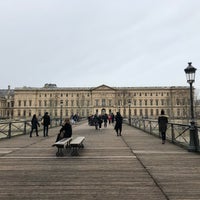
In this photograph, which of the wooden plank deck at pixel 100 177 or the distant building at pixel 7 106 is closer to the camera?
the wooden plank deck at pixel 100 177

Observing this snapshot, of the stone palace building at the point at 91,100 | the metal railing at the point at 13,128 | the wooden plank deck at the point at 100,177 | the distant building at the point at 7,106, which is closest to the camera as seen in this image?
the wooden plank deck at the point at 100,177

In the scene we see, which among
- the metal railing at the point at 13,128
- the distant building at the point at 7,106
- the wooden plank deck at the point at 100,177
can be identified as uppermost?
the distant building at the point at 7,106

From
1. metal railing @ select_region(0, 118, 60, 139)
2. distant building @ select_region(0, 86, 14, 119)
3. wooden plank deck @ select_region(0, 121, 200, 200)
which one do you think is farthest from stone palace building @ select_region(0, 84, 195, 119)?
wooden plank deck @ select_region(0, 121, 200, 200)

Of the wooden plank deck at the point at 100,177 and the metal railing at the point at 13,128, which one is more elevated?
the metal railing at the point at 13,128

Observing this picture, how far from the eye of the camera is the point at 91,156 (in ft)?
31.2

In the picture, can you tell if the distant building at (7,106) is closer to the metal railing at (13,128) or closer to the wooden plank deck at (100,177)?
the metal railing at (13,128)

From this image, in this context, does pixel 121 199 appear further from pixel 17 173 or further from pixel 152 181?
pixel 17 173

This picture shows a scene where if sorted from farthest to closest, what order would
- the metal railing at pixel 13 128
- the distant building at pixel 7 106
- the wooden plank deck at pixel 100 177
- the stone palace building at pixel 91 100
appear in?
the distant building at pixel 7 106, the stone palace building at pixel 91 100, the metal railing at pixel 13 128, the wooden plank deck at pixel 100 177

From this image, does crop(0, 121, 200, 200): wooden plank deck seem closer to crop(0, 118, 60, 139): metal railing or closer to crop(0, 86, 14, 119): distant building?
crop(0, 118, 60, 139): metal railing

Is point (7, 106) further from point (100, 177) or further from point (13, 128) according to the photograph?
point (100, 177)

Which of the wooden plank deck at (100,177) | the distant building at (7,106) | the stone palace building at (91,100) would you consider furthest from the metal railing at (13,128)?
the distant building at (7,106)

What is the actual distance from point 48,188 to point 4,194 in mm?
907

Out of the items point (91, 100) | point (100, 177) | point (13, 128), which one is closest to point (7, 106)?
point (91, 100)

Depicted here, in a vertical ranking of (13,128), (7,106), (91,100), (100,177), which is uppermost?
(91,100)
